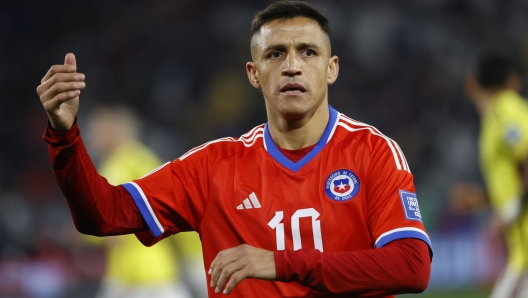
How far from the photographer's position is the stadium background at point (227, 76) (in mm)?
13070

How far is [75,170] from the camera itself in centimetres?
320

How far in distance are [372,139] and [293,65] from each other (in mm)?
481

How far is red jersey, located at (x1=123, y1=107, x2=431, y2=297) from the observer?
3346 mm

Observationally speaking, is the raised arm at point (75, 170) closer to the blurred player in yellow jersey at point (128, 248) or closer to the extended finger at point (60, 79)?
the extended finger at point (60, 79)

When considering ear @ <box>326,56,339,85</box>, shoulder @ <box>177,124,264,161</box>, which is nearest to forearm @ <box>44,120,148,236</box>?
shoulder @ <box>177,124,264,161</box>

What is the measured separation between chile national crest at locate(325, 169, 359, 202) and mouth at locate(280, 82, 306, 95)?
40 cm

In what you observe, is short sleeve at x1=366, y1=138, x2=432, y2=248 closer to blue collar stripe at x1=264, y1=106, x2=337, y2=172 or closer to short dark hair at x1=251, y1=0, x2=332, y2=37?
blue collar stripe at x1=264, y1=106, x2=337, y2=172

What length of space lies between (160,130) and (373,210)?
11.0 meters

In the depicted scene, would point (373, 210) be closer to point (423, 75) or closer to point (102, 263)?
point (102, 263)

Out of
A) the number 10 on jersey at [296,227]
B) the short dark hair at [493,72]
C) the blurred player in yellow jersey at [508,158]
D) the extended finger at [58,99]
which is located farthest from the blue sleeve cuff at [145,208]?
the short dark hair at [493,72]

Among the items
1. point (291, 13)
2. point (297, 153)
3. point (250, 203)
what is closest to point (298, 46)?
point (291, 13)

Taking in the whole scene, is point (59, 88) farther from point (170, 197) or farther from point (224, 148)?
point (224, 148)

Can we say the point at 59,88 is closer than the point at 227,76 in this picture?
Yes

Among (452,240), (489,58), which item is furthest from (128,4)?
(489,58)
